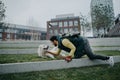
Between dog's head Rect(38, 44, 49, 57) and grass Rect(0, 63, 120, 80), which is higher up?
dog's head Rect(38, 44, 49, 57)

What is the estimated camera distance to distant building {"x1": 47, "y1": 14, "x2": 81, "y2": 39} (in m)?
88.5

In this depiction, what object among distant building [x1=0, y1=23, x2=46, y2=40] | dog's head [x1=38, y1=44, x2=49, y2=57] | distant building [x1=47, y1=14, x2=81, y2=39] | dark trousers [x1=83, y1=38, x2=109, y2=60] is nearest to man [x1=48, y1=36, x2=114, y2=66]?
dark trousers [x1=83, y1=38, x2=109, y2=60]

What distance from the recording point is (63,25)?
91938 millimetres

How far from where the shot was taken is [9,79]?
5.41 m

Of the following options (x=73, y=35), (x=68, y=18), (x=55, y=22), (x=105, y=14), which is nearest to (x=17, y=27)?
(x=55, y=22)

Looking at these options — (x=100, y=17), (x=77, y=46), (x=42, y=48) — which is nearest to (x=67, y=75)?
(x=77, y=46)

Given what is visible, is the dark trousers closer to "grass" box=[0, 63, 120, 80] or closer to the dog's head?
"grass" box=[0, 63, 120, 80]

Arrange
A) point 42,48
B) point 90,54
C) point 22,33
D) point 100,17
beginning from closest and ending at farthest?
point 90,54 → point 42,48 → point 100,17 → point 22,33

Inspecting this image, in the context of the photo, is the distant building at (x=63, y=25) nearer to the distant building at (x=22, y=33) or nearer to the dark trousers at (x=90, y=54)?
the distant building at (x=22, y=33)

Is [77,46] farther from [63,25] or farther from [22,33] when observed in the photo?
[22,33]

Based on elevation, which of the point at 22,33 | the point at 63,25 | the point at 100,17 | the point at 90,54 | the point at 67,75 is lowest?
the point at 22,33

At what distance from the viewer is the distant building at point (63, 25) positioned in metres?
88.5

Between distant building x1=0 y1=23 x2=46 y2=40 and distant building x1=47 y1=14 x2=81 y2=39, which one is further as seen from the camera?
distant building x1=47 y1=14 x2=81 y2=39

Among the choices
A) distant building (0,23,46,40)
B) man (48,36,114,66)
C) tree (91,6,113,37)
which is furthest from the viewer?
distant building (0,23,46,40)
